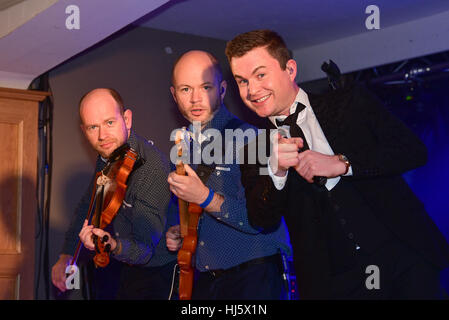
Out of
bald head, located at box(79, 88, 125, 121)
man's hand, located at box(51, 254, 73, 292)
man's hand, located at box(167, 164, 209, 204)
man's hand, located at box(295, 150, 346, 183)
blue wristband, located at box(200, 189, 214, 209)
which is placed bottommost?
man's hand, located at box(51, 254, 73, 292)

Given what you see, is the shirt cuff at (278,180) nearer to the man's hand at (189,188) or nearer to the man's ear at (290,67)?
the man's hand at (189,188)

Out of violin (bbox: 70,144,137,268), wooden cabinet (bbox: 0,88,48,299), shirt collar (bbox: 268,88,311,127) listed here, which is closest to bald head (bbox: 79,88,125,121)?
violin (bbox: 70,144,137,268)

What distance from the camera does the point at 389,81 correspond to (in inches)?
255

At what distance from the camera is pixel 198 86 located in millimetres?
3277

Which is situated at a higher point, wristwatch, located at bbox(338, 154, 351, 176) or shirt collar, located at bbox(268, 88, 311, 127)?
shirt collar, located at bbox(268, 88, 311, 127)

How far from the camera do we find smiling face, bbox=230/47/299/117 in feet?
8.87

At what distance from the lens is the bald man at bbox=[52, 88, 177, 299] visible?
10.9 feet

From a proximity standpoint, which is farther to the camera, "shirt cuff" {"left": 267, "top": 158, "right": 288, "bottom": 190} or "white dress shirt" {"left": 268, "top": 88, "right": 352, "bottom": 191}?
"white dress shirt" {"left": 268, "top": 88, "right": 352, "bottom": 191}

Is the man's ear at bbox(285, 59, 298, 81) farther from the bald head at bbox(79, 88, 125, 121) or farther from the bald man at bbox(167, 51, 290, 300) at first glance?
the bald head at bbox(79, 88, 125, 121)

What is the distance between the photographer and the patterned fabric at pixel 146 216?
130 inches

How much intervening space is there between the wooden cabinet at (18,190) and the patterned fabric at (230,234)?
330cm

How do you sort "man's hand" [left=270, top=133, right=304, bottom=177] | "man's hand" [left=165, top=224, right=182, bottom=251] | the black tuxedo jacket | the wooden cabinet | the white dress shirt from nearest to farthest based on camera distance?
"man's hand" [left=270, top=133, right=304, bottom=177] < the black tuxedo jacket < the white dress shirt < "man's hand" [left=165, top=224, right=182, bottom=251] < the wooden cabinet

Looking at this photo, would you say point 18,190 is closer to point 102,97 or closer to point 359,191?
point 102,97

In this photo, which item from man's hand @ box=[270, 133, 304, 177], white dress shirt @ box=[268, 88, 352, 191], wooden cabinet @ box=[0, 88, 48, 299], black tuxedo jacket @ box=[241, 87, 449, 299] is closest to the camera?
man's hand @ box=[270, 133, 304, 177]
